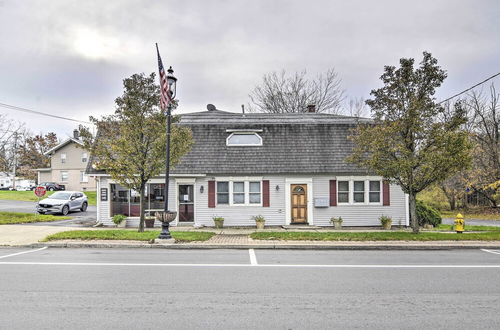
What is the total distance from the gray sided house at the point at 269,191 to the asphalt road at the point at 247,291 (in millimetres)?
7395

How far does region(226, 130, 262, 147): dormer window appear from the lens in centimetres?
1772

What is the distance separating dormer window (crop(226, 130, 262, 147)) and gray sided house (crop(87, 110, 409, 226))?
428 millimetres

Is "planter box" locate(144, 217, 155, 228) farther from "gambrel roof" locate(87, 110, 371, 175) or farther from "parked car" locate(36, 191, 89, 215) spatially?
"parked car" locate(36, 191, 89, 215)

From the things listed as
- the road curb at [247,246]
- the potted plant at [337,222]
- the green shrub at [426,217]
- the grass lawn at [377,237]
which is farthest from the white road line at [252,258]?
the green shrub at [426,217]

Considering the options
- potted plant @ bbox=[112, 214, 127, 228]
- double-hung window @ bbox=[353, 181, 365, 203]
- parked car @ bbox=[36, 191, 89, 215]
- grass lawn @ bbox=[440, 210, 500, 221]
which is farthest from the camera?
grass lawn @ bbox=[440, 210, 500, 221]

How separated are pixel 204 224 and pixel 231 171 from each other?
306 cm

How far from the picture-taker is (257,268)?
803 cm

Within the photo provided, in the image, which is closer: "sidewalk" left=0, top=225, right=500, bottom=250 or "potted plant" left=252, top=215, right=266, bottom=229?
"sidewalk" left=0, top=225, right=500, bottom=250

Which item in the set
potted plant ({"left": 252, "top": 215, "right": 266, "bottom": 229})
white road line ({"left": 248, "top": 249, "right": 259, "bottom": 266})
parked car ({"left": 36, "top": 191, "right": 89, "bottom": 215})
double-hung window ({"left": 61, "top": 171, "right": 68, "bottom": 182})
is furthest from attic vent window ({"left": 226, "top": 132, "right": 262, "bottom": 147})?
double-hung window ({"left": 61, "top": 171, "right": 68, "bottom": 182})

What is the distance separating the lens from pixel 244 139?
58.6 ft

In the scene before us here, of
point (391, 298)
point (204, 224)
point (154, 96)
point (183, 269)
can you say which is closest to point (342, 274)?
point (391, 298)

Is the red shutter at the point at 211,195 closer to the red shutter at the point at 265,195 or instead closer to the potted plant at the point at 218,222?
the potted plant at the point at 218,222

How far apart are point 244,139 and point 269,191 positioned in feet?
10.3

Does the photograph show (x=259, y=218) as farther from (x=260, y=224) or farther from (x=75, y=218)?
(x=75, y=218)
